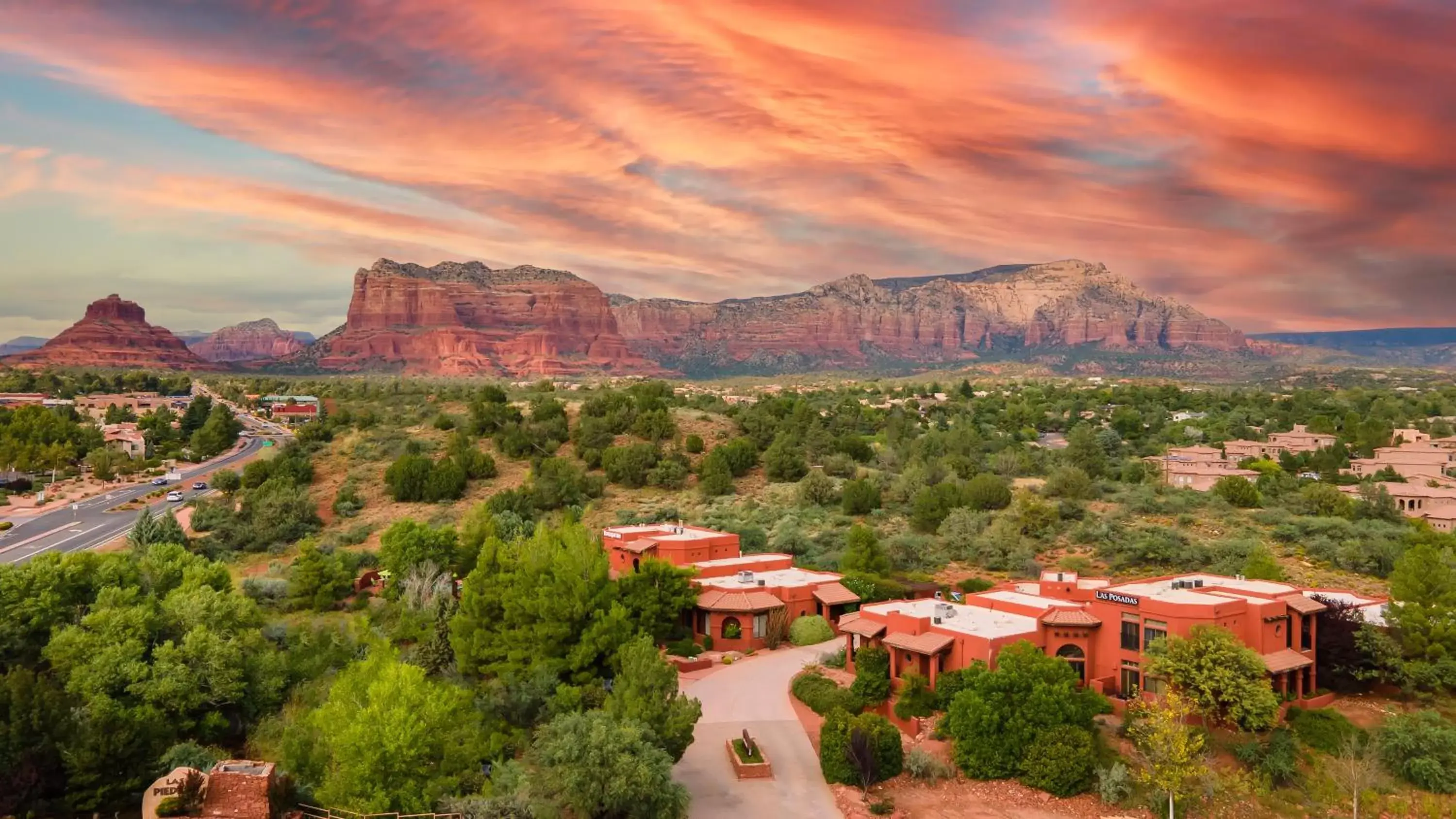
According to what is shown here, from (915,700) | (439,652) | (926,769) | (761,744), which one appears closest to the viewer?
(926,769)

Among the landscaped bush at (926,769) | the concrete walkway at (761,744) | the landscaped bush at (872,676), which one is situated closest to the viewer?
the concrete walkway at (761,744)

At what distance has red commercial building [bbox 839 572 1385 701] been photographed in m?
24.4

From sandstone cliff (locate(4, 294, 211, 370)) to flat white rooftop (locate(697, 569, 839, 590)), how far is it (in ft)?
530

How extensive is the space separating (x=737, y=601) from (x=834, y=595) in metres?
Answer: 3.88

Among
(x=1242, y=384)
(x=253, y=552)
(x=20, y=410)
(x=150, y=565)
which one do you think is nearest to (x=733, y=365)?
(x=1242, y=384)

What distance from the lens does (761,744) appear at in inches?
933

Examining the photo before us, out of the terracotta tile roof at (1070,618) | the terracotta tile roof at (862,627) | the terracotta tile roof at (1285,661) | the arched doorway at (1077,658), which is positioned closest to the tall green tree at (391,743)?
the terracotta tile roof at (862,627)

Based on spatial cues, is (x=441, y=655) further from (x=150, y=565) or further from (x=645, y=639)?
(x=150, y=565)

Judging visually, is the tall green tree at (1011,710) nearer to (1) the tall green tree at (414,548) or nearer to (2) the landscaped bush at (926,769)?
Answer: (2) the landscaped bush at (926,769)

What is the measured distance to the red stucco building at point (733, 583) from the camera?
107 feet

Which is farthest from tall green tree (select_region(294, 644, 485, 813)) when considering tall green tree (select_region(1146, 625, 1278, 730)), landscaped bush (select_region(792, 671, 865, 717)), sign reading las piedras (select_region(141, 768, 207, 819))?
tall green tree (select_region(1146, 625, 1278, 730))

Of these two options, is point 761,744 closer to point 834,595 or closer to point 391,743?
point 391,743

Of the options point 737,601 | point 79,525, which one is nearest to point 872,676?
point 737,601

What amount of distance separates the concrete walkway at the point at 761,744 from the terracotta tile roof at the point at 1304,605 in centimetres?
1382
